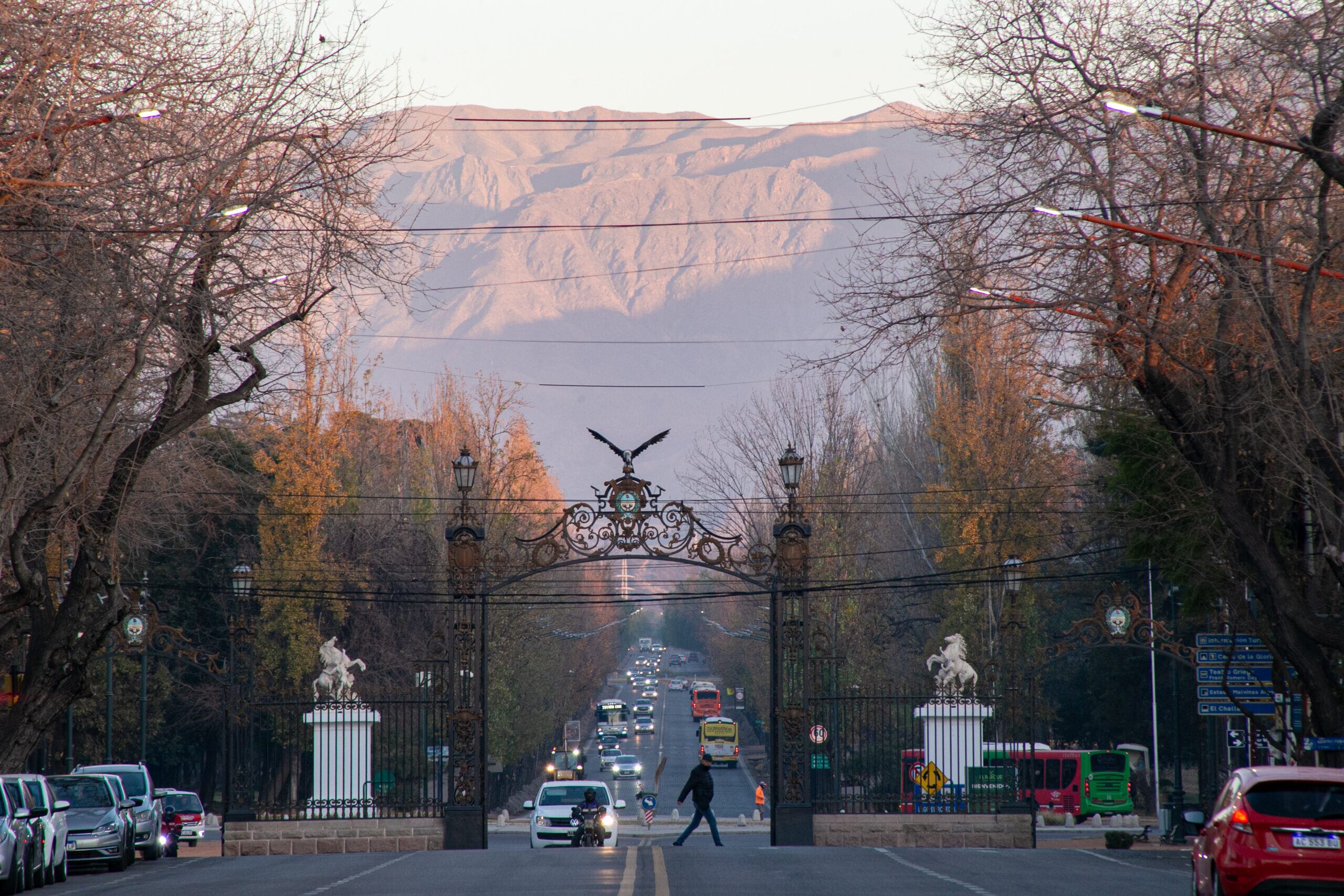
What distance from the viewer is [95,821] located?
22578mm

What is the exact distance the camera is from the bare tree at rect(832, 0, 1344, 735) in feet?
49.2

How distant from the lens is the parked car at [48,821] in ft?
60.8

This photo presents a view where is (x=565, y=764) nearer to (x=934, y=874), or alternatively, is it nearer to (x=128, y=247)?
(x=934, y=874)

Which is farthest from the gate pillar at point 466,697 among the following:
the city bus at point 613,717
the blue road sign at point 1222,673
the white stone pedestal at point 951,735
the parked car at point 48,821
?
the city bus at point 613,717

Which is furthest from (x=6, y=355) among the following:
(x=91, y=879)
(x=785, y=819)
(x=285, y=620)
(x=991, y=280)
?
(x=285, y=620)

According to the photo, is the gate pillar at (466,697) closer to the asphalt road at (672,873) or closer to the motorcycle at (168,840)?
the asphalt road at (672,873)

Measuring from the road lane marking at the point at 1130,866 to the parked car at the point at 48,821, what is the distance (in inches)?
558

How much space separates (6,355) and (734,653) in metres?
78.7

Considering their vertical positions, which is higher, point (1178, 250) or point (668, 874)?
point (1178, 250)

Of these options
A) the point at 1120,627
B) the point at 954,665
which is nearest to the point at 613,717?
the point at 954,665

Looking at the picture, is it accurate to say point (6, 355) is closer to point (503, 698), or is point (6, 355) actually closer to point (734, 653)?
point (503, 698)

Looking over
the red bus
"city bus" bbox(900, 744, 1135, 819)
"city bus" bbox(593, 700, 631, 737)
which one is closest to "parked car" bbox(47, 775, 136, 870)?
"city bus" bbox(900, 744, 1135, 819)

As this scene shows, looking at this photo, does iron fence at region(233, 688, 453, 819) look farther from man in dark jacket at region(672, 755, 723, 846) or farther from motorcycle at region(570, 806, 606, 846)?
man in dark jacket at region(672, 755, 723, 846)

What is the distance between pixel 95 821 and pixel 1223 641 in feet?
54.7
